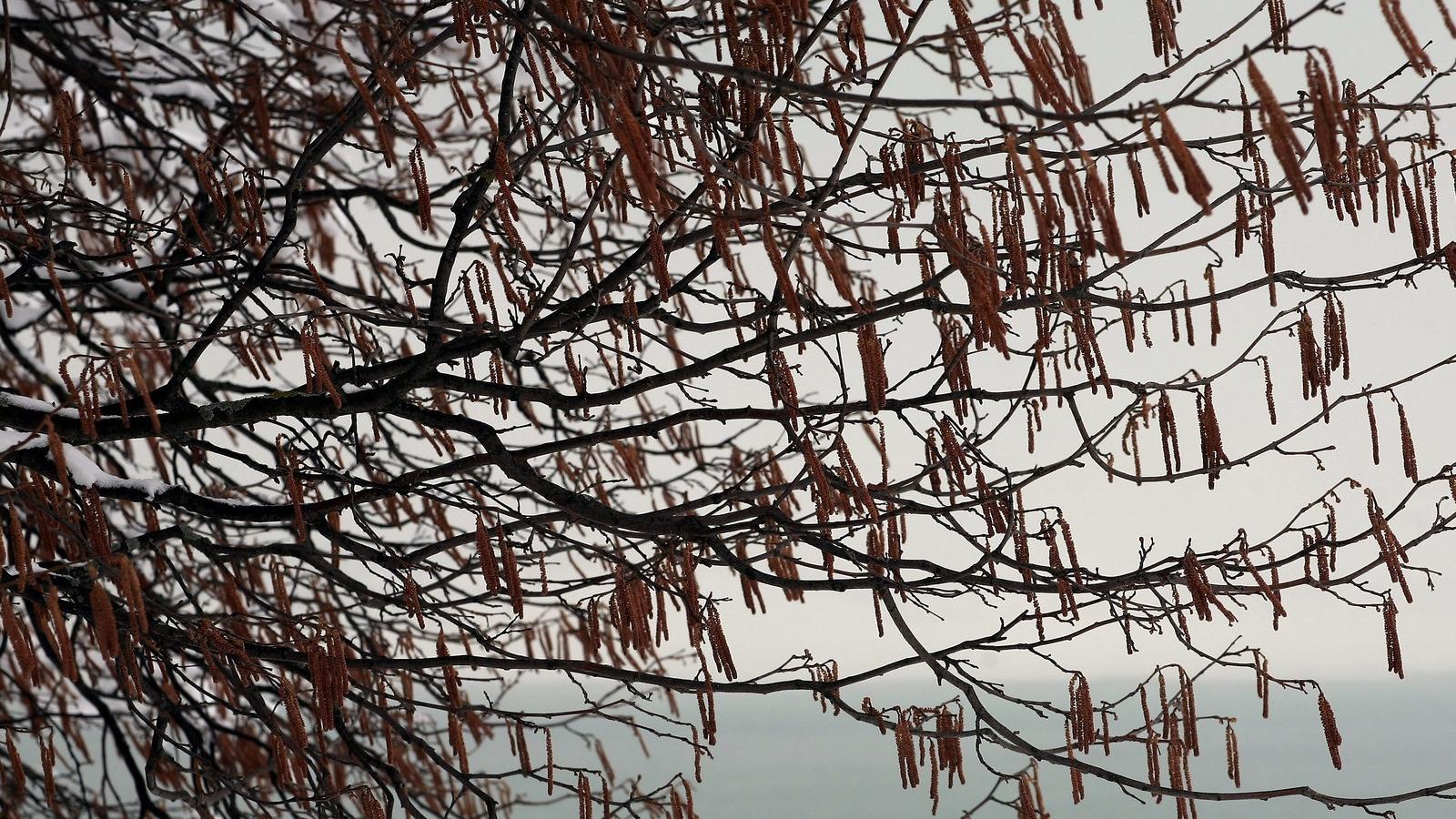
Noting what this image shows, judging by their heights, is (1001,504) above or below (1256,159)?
below

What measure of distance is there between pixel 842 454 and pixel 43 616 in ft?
5.86

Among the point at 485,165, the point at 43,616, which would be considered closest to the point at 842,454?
the point at 485,165

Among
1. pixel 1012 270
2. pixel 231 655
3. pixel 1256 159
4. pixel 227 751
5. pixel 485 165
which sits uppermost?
pixel 485 165

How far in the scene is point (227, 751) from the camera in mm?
4230

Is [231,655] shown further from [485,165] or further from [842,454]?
[842,454]

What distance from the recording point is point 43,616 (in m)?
2.67

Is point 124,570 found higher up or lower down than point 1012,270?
lower down

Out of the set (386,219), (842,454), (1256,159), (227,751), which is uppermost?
(386,219)

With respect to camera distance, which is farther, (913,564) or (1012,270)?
(913,564)

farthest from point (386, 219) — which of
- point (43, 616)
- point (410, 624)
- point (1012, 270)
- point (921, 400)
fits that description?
point (1012, 270)

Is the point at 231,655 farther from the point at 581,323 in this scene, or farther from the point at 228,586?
the point at 581,323

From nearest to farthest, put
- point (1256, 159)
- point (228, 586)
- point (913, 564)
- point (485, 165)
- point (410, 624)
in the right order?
point (1256, 159)
point (485, 165)
point (913, 564)
point (228, 586)
point (410, 624)

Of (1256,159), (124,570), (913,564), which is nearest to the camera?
(124,570)

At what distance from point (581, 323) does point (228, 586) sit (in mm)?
1004
